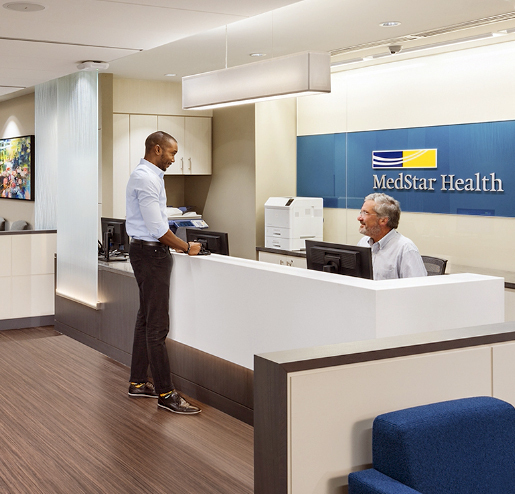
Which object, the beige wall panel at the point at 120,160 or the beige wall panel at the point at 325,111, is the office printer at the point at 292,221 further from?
the beige wall panel at the point at 120,160

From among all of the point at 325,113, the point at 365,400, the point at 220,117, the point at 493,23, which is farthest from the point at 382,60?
the point at 365,400

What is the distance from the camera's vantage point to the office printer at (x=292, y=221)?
731 cm

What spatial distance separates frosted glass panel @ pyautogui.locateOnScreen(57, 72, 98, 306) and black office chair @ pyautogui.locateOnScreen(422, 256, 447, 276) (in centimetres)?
277

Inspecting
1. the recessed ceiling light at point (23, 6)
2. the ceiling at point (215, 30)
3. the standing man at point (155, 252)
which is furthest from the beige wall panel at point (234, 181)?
the recessed ceiling light at point (23, 6)

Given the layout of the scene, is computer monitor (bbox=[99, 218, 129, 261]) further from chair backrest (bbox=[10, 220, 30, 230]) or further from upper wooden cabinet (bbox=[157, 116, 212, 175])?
chair backrest (bbox=[10, 220, 30, 230])

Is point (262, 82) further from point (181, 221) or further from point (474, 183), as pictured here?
point (181, 221)

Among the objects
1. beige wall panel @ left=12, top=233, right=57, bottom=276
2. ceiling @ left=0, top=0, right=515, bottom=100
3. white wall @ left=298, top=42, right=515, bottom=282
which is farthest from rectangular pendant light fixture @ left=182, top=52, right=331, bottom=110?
beige wall panel @ left=12, top=233, right=57, bottom=276

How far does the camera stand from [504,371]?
2.38 m

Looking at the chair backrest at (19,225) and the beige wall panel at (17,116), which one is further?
the beige wall panel at (17,116)

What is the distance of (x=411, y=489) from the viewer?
1.90 metres

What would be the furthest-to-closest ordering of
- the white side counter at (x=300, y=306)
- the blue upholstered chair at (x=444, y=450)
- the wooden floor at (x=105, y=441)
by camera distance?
the wooden floor at (x=105, y=441), the white side counter at (x=300, y=306), the blue upholstered chair at (x=444, y=450)

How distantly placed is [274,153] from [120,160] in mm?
1750

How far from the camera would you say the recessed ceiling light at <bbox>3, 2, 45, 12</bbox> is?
3.58 metres

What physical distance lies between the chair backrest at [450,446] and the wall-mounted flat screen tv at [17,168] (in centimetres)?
842
